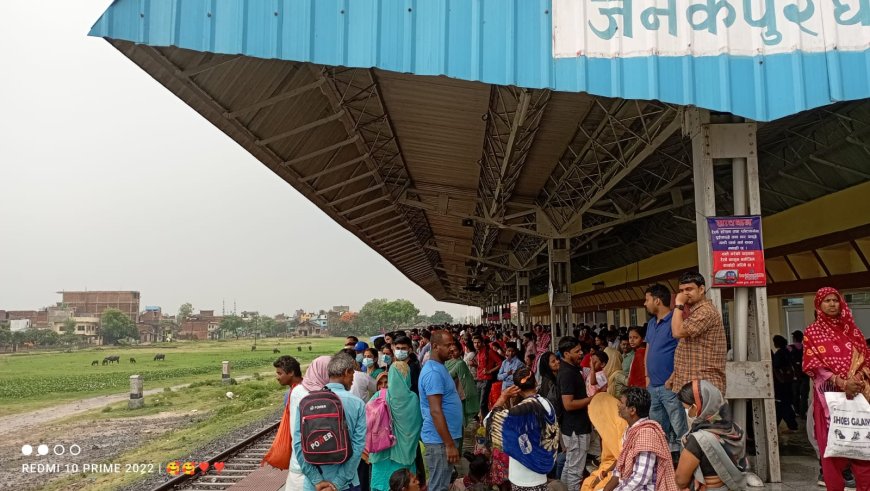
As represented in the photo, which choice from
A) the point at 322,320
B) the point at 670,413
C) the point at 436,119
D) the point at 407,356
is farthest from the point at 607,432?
the point at 322,320

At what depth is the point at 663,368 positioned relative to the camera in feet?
17.0

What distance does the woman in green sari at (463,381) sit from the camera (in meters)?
7.44

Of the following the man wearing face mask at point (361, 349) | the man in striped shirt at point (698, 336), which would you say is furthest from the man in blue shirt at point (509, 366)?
the man in striped shirt at point (698, 336)

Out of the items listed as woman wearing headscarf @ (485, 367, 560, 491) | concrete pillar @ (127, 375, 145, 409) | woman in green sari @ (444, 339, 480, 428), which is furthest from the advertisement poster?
concrete pillar @ (127, 375, 145, 409)

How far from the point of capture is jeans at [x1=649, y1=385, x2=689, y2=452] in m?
5.04

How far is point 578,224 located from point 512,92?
24.7 ft

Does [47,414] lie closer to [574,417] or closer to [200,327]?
[574,417]

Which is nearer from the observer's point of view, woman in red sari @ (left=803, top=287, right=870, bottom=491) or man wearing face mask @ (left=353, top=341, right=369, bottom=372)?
woman in red sari @ (left=803, top=287, right=870, bottom=491)

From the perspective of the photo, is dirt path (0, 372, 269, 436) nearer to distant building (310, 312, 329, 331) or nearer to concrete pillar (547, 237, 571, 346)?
concrete pillar (547, 237, 571, 346)

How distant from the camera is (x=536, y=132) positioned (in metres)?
10.7

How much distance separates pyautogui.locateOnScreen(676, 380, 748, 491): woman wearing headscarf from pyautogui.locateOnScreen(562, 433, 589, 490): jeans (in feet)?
8.33

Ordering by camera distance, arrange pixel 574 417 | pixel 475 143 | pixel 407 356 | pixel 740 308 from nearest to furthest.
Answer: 1. pixel 574 417
2. pixel 740 308
3. pixel 407 356
4. pixel 475 143

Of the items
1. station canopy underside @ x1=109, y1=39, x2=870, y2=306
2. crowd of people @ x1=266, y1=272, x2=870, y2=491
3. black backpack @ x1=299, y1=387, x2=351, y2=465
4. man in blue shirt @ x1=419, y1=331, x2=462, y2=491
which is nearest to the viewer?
crowd of people @ x1=266, y1=272, x2=870, y2=491

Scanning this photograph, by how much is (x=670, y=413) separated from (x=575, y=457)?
1.07 metres
